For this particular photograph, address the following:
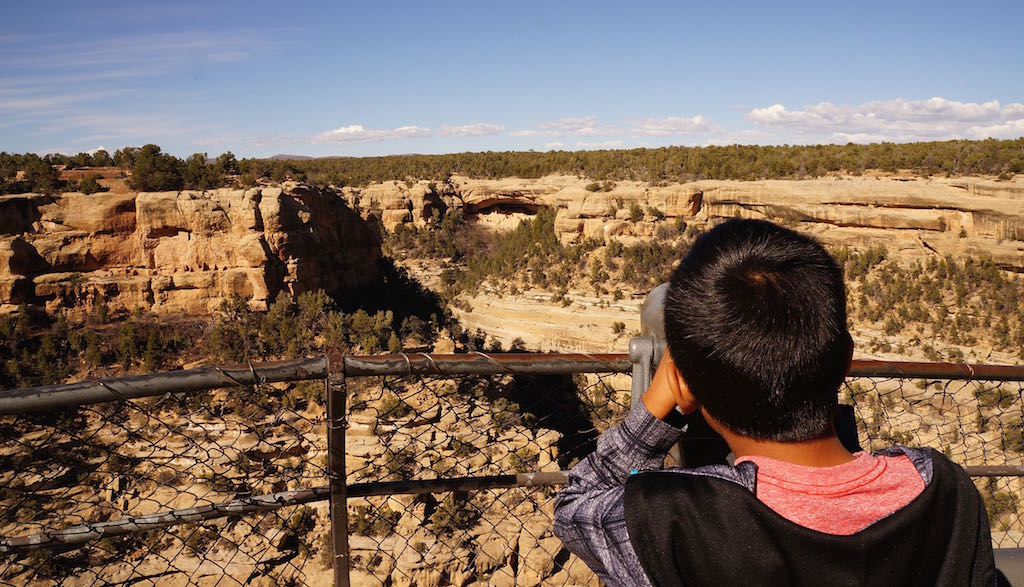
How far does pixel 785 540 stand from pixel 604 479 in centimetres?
39

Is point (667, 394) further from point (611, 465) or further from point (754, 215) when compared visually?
point (754, 215)

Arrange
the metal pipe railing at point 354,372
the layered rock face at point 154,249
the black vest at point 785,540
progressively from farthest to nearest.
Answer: the layered rock face at point 154,249, the metal pipe railing at point 354,372, the black vest at point 785,540

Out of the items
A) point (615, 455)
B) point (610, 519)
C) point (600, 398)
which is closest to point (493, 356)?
point (615, 455)

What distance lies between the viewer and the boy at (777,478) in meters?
A: 0.91

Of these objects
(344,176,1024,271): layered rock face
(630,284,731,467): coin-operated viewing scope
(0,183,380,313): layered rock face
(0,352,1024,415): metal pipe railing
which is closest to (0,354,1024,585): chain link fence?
(0,352,1024,415): metal pipe railing

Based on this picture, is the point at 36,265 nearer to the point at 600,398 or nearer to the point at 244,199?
the point at 244,199

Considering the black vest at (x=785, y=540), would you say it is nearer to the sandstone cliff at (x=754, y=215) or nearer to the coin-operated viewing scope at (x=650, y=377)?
the coin-operated viewing scope at (x=650, y=377)

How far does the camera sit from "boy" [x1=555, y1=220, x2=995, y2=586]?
915mm

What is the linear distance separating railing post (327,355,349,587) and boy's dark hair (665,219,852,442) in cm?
A: 119

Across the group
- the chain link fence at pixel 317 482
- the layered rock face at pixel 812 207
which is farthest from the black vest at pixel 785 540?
the layered rock face at pixel 812 207

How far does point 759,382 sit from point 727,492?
19 cm

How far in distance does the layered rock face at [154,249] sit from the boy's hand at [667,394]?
17.2 m

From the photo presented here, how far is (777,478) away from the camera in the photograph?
970mm

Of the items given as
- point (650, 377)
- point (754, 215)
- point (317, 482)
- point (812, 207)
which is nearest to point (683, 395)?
point (650, 377)
